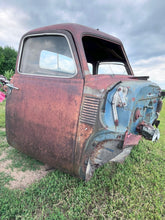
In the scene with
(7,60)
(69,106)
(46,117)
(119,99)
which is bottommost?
(46,117)

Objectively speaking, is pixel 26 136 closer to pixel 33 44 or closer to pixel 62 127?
pixel 62 127

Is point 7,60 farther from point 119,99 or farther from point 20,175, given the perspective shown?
point 119,99

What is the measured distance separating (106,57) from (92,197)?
250 cm

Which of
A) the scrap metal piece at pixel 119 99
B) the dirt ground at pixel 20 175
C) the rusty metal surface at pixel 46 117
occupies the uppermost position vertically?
Answer: the scrap metal piece at pixel 119 99

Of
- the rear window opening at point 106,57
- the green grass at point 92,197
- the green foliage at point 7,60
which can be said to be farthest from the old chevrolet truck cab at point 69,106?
the green foliage at point 7,60

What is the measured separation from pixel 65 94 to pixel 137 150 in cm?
214

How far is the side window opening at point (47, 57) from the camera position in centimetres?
179

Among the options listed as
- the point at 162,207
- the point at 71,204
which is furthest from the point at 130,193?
the point at 71,204

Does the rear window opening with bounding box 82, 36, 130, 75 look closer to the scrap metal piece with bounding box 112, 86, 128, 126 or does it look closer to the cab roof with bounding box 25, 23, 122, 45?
the cab roof with bounding box 25, 23, 122, 45

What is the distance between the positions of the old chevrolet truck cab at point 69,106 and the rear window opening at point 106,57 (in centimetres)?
47

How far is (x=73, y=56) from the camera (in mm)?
1696

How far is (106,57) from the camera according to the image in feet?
10.2

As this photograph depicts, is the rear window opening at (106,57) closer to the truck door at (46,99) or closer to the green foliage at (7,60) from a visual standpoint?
the truck door at (46,99)

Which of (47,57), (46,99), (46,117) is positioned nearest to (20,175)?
(46,117)
